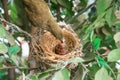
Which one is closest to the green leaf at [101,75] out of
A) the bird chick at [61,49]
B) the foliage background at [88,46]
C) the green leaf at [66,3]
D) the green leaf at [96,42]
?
the foliage background at [88,46]

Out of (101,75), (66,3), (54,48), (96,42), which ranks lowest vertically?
(101,75)

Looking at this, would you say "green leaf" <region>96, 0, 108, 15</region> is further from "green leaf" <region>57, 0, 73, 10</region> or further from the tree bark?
"green leaf" <region>57, 0, 73, 10</region>

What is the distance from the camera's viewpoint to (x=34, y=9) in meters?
0.86

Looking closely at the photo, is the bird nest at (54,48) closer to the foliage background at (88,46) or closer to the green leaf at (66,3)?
the foliage background at (88,46)

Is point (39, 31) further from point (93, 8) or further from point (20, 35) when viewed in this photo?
point (93, 8)

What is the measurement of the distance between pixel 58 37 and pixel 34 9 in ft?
0.52

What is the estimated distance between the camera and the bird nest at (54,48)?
0.97m

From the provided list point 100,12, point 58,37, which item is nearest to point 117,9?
point 100,12

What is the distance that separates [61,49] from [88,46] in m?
0.09

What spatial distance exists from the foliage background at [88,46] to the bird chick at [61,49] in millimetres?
65

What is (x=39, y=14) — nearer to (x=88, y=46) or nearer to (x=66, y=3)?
(x=88, y=46)

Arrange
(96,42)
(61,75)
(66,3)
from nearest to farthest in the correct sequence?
(61,75), (96,42), (66,3)

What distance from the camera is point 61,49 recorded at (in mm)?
1039

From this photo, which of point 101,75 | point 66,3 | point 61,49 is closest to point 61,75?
point 101,75
